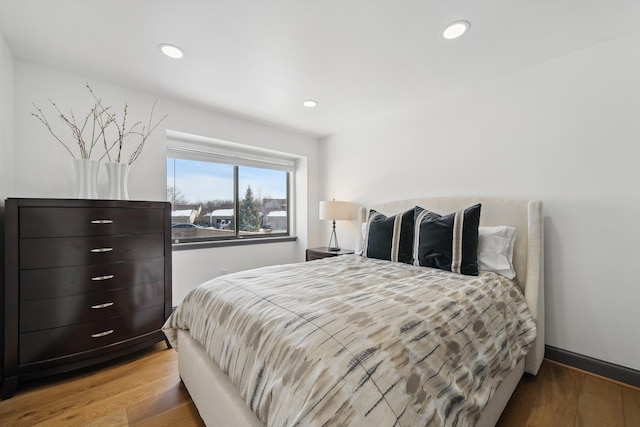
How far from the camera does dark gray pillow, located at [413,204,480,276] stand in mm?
1922

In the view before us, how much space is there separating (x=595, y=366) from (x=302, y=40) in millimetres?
3038

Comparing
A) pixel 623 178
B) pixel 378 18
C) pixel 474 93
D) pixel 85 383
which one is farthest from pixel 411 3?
pixel 85 383

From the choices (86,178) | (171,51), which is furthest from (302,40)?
(86,178)

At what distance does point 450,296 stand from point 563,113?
5.81ft

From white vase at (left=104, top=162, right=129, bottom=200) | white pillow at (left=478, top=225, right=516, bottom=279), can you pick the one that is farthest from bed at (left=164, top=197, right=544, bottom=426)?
white vase at (left=104, top=162, right=129, bottom=200)

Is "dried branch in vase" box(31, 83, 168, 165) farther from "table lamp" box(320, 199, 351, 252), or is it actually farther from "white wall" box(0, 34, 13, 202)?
"table lamp" box(320, 199, 351, 252)

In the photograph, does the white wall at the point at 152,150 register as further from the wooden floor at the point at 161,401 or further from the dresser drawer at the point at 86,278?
the wooden floor at the point at 161,401

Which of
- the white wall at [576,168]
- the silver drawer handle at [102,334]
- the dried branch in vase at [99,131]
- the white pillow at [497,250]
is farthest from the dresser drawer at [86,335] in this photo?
the white wall at [576,168]

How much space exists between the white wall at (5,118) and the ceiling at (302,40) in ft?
0.38

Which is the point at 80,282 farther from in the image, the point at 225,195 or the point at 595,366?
the point at 595,366

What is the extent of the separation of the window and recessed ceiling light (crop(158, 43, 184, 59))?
1.23 metres

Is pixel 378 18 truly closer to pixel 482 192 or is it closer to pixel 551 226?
pixel 482 192

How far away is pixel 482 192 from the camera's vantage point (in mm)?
2422

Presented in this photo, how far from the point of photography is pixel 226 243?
3.32 metres
